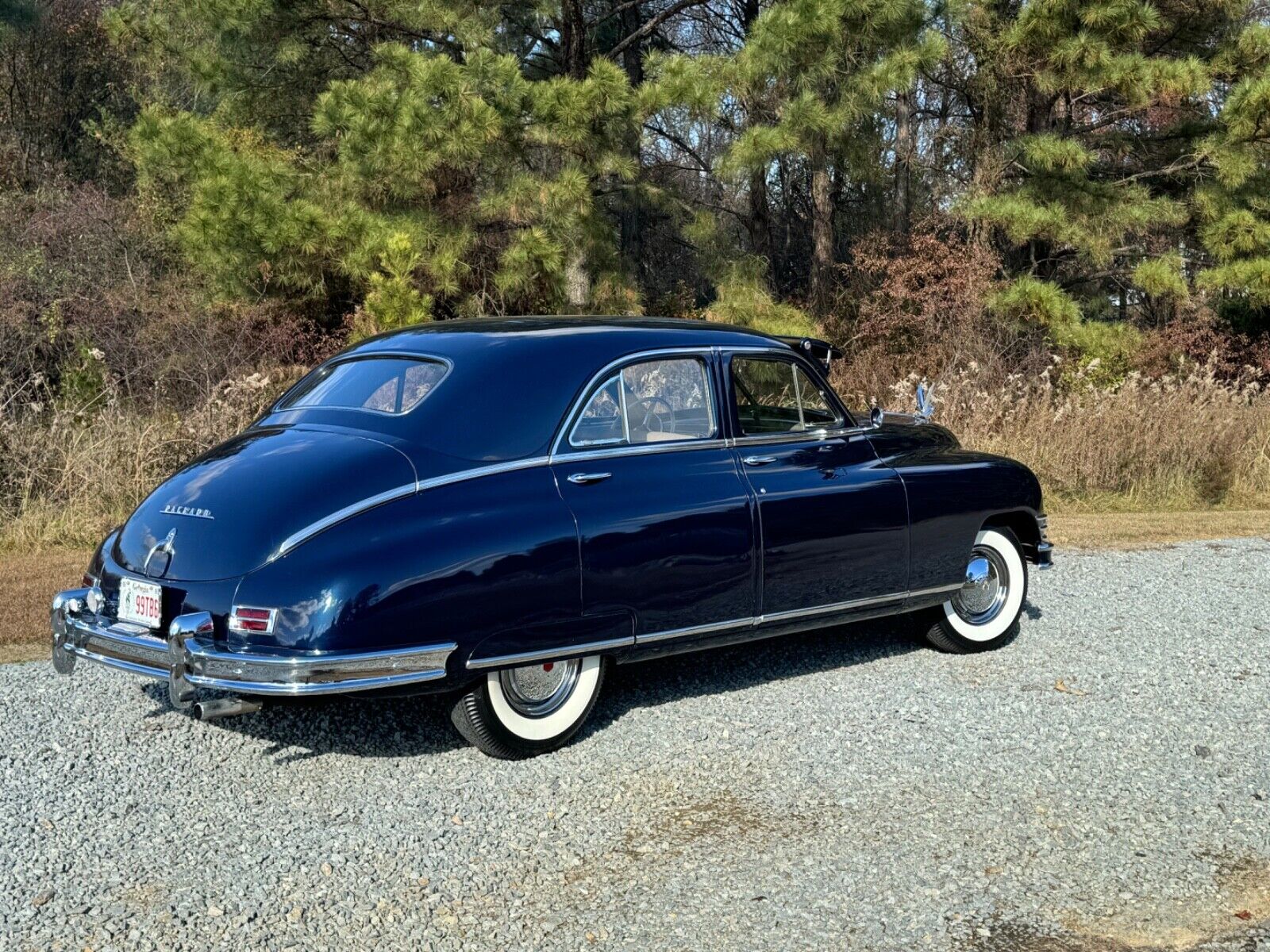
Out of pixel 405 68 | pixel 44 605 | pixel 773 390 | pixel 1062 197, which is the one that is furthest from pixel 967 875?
pixel 1062 197

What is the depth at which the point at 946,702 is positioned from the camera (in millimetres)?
6285

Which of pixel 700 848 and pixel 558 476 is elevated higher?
pixel 558 476

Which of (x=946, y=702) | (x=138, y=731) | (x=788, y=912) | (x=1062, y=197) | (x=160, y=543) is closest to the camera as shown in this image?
(x=788, y=912)

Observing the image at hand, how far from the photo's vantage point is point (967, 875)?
4348mm

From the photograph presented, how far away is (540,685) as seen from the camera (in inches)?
217

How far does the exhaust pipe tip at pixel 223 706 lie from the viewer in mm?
4816

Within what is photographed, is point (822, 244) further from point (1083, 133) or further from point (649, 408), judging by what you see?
point (649, 408)

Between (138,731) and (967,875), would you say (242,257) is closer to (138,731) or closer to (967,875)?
(138,731)

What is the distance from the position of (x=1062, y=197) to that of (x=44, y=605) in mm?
15069

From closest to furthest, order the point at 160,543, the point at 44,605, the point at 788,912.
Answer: the point at 788,912 < the point at 160,543 < the point at 44,605

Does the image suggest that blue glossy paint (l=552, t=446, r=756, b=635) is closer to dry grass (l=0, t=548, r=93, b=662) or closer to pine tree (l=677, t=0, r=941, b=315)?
dry grass (l=0, t=548, r=93, b=662)

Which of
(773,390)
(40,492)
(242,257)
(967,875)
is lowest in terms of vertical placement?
(967,875)

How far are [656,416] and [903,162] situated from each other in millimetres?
19046

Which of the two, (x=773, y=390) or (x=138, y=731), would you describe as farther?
(x=773, y=390)
